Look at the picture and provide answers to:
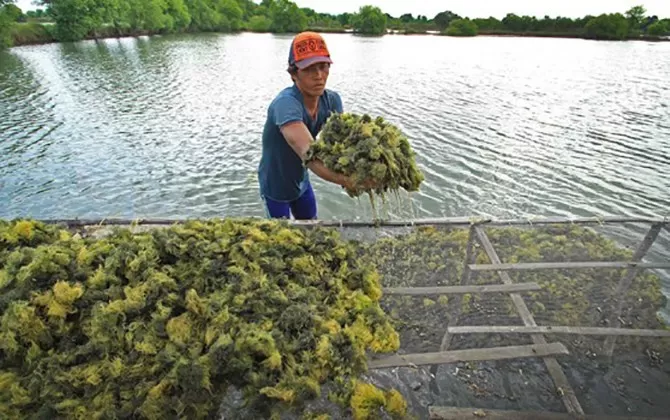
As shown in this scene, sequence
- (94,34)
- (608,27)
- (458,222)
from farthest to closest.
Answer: (608,27)
(94,34)
(458,222)

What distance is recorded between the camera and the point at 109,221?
3.05 m

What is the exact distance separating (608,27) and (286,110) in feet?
273

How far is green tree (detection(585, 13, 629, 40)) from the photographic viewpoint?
62031mm

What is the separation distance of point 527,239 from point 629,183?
7451mm

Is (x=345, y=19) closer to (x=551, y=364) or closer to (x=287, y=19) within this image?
(x=287, y=19)

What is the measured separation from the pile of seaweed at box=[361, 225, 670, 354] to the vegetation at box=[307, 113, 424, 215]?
0.80 m

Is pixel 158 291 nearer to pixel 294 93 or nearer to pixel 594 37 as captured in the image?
pixel 294 93

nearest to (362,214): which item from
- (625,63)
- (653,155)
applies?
(653,155)

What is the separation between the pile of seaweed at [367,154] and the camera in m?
2.40

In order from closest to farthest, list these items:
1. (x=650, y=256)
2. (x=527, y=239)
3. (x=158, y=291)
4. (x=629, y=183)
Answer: (x=158, y=291) → (x=527, y=239) → (x=650, y=256) → (x=629, y=183)

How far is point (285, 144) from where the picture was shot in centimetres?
333

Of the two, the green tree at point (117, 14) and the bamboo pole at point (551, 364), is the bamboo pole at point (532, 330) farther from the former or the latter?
Answer: the green tree at point (117, 14)

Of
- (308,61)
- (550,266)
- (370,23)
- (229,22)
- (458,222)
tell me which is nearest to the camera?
(308,61)

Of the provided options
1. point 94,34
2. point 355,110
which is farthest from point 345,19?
point 355,110
